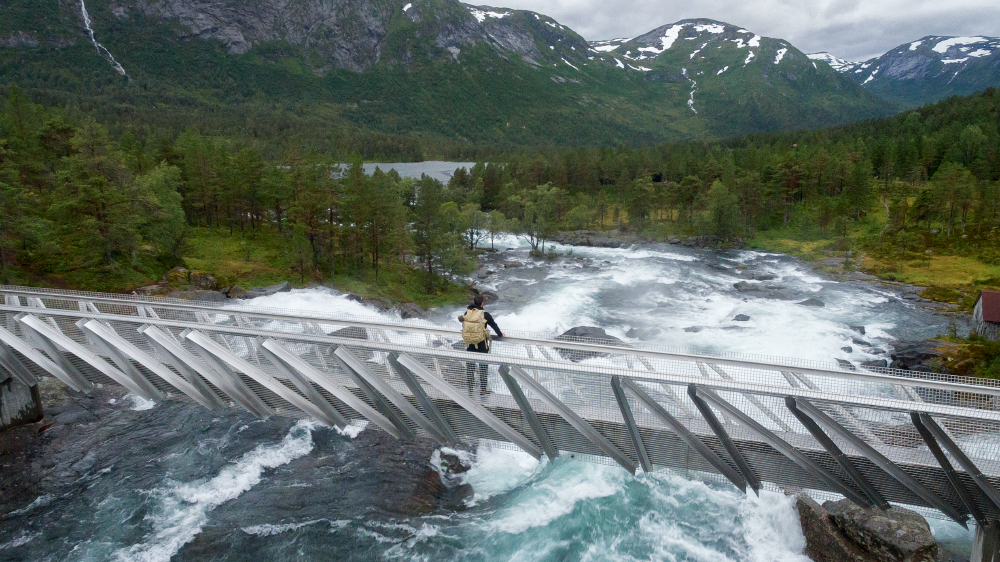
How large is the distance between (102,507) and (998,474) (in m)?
19.6

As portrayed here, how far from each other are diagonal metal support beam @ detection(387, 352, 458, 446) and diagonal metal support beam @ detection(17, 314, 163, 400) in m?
6.85

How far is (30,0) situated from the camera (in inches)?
6939

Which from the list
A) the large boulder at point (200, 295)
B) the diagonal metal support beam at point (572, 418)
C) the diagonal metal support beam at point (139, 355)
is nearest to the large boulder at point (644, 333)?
the diagonal metal support beam at point (572, 418)

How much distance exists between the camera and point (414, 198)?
5806 cm

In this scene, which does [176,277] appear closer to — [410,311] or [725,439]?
[410,311]

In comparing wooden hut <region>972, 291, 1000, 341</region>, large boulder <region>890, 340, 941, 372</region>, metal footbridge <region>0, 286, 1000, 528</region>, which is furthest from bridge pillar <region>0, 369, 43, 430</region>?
wooden hut <region>972, 291, 1000, 341</region>

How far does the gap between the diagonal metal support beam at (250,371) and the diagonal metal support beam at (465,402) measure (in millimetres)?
2954

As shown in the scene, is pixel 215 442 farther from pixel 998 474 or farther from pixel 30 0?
pixel 30 0

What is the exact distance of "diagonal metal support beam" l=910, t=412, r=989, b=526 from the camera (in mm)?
8586

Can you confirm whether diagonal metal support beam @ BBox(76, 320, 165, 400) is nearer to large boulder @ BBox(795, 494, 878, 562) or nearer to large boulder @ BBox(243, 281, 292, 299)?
large boulder @ BBox(795, 494, 878, 562)

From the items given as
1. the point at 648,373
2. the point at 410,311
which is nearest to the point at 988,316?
the point at 648,373

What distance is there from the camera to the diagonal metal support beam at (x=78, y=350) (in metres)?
12.3

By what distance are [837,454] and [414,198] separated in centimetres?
5266

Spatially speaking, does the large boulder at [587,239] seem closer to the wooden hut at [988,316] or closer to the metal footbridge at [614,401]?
the wooden hut at [988,316]
